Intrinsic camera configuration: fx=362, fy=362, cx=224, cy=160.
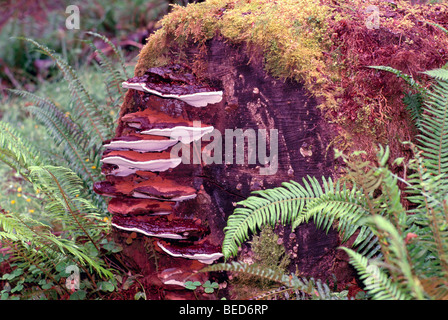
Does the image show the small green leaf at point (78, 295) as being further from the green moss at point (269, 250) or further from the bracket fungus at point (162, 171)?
the green moss at point (269, 250)

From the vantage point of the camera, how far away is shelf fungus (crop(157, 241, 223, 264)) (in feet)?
7.98

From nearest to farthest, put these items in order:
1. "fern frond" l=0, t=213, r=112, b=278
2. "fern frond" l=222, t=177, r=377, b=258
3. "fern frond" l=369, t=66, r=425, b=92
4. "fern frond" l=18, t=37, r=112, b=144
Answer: "fern frond" l=222, t=177, r=377, b=258, "fern frond" l=369, t=66, r=425, b=92, "fern frond" l=0, t=213, r=112, b=278, "fern frond" l=18, t=37, r=112, b=144

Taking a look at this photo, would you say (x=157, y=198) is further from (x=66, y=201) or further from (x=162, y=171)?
(x=66, y=201)

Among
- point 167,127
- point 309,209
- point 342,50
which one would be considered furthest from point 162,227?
point 342,50

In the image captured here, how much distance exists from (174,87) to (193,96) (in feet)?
0.48

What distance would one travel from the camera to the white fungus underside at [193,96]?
7.76ft

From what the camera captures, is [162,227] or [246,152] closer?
[162,227]

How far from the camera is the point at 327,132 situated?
96.8 inches

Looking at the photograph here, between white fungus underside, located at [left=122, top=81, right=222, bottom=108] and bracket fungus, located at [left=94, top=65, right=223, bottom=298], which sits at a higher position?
white fungus underside, located at [left=122, top=81, right=222, bottom=108]

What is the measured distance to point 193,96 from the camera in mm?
2395

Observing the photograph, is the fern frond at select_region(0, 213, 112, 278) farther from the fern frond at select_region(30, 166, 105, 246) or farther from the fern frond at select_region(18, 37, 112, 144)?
the fern frond at select_region(18, 37, 112, 144)

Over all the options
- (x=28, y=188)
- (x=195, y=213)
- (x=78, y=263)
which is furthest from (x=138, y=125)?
(x=28, y=188)

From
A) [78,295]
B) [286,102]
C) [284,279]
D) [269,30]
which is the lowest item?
[78,295]

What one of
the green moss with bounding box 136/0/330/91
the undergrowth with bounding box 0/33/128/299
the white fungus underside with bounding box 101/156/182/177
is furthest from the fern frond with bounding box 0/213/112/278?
the green moss with bounding box 136/0/330/91
